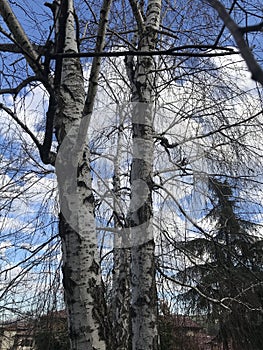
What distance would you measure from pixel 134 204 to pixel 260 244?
185 centimetres

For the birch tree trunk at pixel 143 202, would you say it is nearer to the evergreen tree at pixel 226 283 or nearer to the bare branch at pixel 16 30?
the evergreen tree at pixel 226 283

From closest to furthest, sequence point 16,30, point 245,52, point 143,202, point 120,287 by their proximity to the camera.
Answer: point 245,52, point 16,30, point 143,202, point 120,287

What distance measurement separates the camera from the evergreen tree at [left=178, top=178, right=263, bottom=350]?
277 centimetres

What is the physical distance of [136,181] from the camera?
2541mm

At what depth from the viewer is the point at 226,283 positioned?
2.97m

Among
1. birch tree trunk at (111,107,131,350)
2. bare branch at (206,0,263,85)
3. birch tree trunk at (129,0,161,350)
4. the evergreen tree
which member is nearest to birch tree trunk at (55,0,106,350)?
birch tree trunk at (129,0,161,350)

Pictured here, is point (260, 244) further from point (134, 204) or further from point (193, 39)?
point (193, 39)

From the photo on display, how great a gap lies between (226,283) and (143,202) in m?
1.18

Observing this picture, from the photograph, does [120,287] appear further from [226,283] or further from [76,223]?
[76,223]

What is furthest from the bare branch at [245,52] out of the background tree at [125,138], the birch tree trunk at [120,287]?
the birch tree trunk at [120,287]

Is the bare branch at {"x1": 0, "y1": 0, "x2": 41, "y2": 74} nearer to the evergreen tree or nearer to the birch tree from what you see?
the birch tree

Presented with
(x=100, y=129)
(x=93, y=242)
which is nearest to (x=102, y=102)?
(x=100, y=129)

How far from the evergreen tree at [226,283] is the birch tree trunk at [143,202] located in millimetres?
614

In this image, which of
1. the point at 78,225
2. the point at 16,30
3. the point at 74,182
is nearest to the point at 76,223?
the point at 78,225
